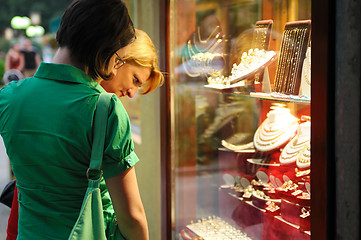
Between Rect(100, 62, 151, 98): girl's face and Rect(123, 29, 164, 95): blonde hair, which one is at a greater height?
Rect(123, 29, 164, 95): blonde hair

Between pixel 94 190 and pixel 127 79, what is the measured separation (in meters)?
0.87

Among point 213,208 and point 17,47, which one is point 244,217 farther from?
point 17,47

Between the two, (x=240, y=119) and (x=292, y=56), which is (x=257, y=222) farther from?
(x=292, y=56)

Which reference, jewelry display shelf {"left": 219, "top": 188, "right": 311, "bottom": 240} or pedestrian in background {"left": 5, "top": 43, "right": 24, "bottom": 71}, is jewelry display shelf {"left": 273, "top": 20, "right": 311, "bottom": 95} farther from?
pedestrian in background {"left": 5, "top": 43, "right": 24, "bottom": 71}

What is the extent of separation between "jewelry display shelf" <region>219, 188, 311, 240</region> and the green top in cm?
84

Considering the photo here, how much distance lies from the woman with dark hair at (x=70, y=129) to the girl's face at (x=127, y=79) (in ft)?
2.11

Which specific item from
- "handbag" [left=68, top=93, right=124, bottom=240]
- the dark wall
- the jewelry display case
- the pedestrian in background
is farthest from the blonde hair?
the pedestrian in background

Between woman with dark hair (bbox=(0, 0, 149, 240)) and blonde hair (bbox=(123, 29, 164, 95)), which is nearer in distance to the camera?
woman with dark hair (bbox=(0, 0, 149, 240))

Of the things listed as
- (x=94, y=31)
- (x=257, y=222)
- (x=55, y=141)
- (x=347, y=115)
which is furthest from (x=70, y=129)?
(x=257, y=222)

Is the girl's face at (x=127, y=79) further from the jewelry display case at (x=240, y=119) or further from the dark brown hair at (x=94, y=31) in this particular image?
the dark brown hair at (x=94, y=31)

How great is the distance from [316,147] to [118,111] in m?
0.58

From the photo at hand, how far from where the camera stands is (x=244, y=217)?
2.14 m

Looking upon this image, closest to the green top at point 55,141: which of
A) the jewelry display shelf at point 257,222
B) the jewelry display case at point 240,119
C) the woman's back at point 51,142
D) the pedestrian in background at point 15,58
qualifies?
the woman's back at point 51,142

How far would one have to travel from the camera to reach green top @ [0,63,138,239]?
1.20m
